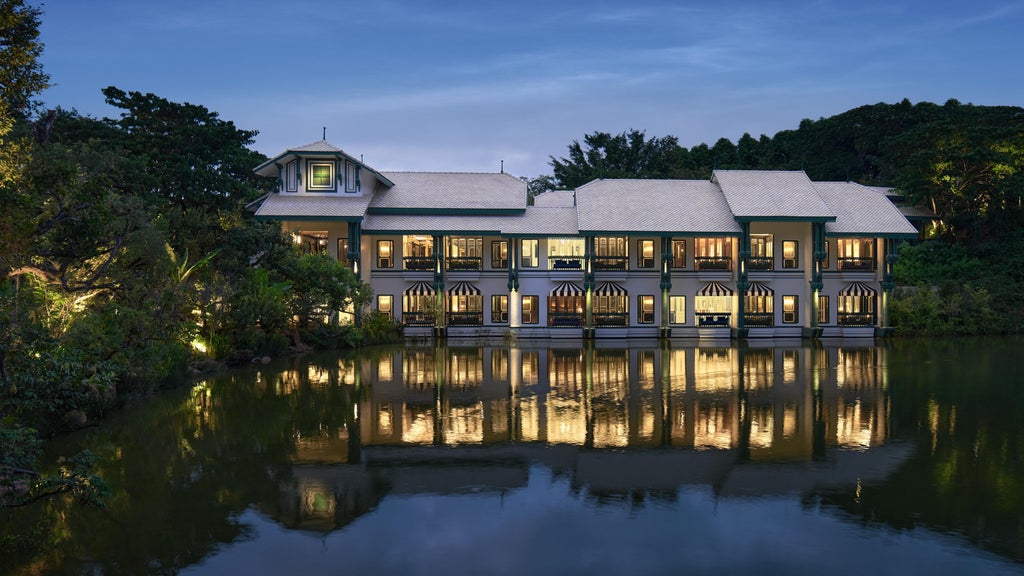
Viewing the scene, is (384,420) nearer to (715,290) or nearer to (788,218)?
(715,290)

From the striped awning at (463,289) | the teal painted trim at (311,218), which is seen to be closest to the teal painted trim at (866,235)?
the striped awning at (463,289)

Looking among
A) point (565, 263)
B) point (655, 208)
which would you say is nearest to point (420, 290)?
point (565, 263)

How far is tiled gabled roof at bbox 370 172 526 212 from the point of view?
149 ft

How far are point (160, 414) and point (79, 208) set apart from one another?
21.6ft

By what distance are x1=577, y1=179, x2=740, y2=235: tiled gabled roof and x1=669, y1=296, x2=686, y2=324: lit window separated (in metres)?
4.51

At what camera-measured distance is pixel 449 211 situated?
45344 mm

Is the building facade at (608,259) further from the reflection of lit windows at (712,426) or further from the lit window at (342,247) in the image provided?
the reflection of lit windows at (712,426)

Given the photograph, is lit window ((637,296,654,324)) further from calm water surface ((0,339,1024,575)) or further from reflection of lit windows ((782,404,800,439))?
reflection of lit windows ((782,404,800,439))

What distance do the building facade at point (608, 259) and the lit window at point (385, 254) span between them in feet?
0.20

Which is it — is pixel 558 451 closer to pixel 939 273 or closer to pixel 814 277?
pixel 814 277

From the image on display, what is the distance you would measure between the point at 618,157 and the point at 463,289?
3298 cm

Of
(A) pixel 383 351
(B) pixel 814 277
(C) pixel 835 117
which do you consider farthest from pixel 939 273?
(A) pixel 383 351

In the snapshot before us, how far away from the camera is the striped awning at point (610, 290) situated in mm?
44938

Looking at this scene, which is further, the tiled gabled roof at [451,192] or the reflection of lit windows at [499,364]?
the tiled gabled roof at [451,192]
